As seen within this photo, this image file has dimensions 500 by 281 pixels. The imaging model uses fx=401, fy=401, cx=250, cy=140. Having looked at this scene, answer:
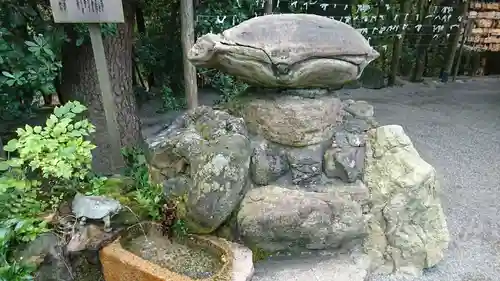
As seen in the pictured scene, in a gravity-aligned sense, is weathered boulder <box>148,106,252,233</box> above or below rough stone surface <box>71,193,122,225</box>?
above

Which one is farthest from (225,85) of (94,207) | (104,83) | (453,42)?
(453,42)

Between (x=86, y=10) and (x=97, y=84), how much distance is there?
52.3 inches

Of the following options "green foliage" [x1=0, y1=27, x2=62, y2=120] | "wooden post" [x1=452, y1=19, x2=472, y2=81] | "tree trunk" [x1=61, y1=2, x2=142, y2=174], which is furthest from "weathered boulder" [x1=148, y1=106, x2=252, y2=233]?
"wooden post" [x1=452, y1=19, x2=472, y2=81]

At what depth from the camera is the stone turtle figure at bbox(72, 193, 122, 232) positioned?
190 cm

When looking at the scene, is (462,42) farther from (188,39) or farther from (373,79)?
(188,39)

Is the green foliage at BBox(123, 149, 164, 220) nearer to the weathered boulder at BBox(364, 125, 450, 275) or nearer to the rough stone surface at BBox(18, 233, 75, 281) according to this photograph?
the rough stone surface at BBox(18, 233, 75, 281)

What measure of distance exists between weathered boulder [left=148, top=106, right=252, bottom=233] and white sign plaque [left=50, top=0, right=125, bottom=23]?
94cm

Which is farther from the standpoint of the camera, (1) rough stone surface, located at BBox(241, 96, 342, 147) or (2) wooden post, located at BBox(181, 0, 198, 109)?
(2) wooden post, located at BBox(181, 0, 198, 109)

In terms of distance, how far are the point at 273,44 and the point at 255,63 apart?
12cm

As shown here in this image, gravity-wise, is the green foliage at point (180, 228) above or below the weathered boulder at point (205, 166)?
below

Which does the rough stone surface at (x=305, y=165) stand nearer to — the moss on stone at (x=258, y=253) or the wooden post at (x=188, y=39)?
the moss on stone at (x=258, y=253)

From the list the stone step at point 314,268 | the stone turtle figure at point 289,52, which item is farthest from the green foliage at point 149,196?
the stone turtle figure at point 289,52

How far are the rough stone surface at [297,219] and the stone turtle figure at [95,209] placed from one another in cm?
62

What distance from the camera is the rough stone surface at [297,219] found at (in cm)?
180
